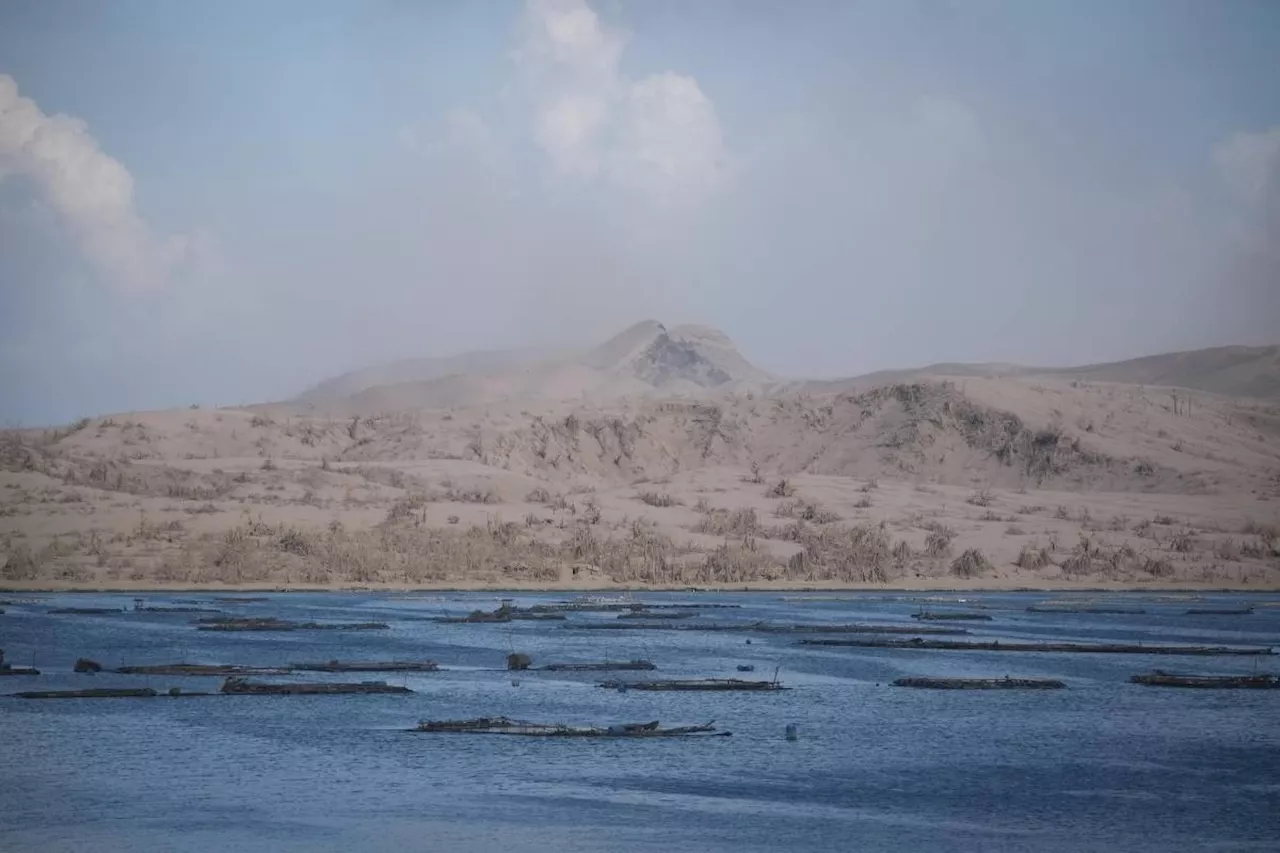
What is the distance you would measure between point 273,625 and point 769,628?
23216mm

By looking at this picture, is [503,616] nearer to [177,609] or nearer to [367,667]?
[177,609]

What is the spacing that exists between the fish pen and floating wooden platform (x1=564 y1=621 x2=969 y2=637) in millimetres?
19825

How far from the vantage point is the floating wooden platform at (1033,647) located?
65.9 m

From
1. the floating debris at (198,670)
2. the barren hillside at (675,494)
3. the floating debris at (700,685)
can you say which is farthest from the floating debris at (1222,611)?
the floating debris at (198,670)

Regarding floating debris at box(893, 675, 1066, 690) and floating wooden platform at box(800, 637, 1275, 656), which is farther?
floating wooden platform at box(800, 637, 1275, 656)

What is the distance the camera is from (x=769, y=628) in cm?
7531

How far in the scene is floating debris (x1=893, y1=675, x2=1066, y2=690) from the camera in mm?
54906

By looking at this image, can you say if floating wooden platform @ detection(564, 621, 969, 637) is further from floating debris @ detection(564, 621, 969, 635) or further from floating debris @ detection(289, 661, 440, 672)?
floating debris @ detection(289, 661, 440, 672)

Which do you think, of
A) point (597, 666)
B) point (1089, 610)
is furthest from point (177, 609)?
point (1089, 610)

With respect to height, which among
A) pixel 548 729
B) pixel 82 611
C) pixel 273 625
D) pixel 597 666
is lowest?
pixel 548 729

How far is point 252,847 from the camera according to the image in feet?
105

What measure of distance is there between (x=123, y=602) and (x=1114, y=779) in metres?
63.8

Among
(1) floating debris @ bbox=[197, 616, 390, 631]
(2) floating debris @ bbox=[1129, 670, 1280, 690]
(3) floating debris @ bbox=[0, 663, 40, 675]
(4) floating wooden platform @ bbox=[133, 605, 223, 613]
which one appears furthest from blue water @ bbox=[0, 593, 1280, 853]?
(4) floating wooden platform @ bbox=[133, 605, 223, 613]

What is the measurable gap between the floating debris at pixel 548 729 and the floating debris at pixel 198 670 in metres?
12.7
